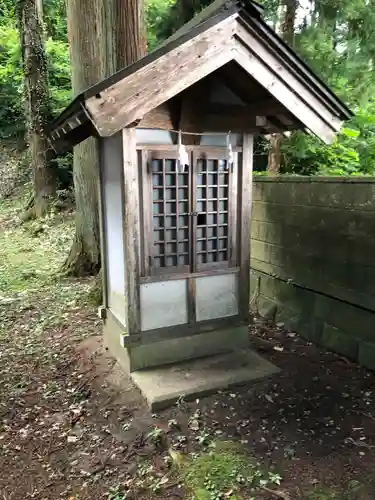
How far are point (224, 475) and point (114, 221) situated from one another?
2.50 m

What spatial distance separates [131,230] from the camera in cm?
378

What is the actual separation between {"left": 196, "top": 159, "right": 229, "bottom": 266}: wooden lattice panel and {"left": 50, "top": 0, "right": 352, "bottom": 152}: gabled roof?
2.90 feet

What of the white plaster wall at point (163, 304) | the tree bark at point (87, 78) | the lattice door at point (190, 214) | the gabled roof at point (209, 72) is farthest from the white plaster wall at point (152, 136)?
the tree bark at point (87, 78)

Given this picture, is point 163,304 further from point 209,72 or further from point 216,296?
point 209,72

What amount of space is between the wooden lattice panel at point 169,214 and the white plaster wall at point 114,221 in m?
0.34

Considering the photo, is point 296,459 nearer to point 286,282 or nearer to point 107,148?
point 286,282

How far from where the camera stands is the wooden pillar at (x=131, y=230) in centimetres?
366

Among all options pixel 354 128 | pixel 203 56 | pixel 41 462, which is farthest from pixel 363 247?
pixel 354 128

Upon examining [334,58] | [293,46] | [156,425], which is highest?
[293,46]

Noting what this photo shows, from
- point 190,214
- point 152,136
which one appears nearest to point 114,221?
point 190,214

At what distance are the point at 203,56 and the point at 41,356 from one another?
11.6 ft

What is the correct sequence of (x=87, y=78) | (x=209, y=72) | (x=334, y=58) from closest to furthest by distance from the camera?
(x=209, y=72) → (x=334, y=58) → (x=87, y=78)

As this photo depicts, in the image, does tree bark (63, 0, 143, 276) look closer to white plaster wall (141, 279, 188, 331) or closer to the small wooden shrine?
the small wooden shrine

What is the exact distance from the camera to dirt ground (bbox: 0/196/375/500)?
2.80 meters
